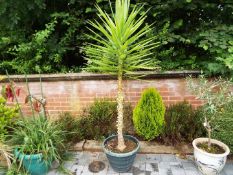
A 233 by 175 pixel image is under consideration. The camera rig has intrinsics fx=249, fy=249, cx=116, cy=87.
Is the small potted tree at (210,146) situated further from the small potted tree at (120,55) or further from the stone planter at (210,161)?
the small potted tree at (120,55)

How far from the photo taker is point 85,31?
448 centimetres

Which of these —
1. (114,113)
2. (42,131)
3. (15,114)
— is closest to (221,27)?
(114,113)

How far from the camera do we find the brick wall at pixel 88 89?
3.90m

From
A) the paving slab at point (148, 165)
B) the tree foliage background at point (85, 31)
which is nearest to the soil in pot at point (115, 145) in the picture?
the paving slab at point (148, 165)

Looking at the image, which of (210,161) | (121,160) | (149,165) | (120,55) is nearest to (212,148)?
(210,161)

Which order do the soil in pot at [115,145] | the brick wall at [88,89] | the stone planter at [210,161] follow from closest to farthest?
the stone planter at [210,161] < the soil in pot at [115,145] < the brick wall at [88,89]

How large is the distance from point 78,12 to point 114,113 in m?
1.84

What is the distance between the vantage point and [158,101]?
3578 millimetres

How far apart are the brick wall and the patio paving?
84 cm

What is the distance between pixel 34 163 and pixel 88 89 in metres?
1.41

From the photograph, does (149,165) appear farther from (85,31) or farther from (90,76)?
(85,31)

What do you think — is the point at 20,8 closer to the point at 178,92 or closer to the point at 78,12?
the point at 78,12

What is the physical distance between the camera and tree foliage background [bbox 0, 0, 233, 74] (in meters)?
3.71

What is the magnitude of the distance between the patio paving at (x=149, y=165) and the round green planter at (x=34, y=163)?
0.46 ft
